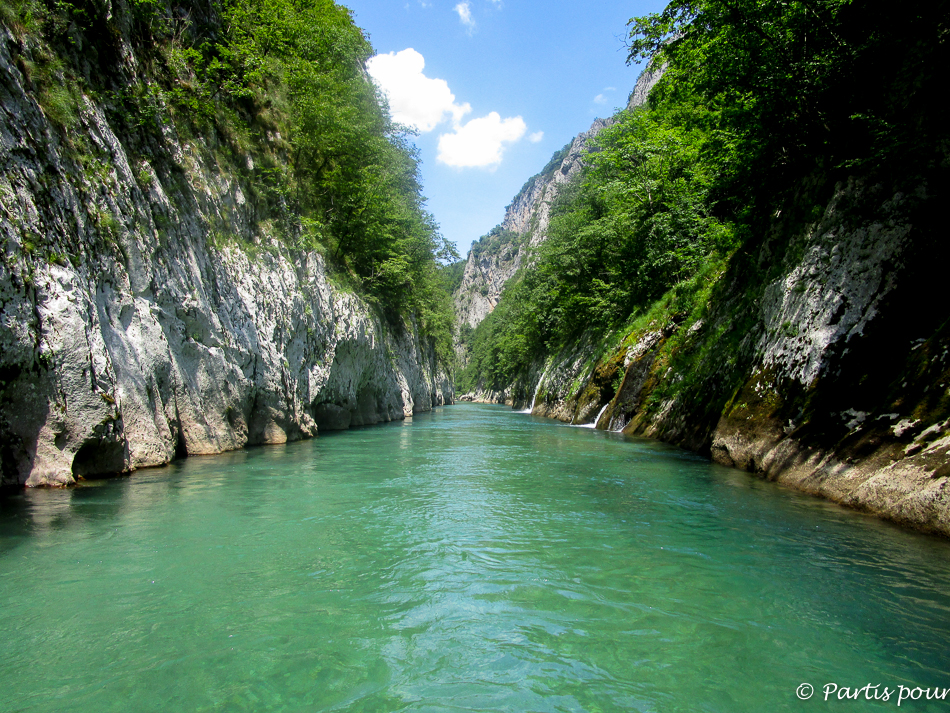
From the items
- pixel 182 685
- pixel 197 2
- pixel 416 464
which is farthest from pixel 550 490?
pixel 197 2

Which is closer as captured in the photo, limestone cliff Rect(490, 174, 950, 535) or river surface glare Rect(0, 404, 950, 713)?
river surface glare Rect(0, 404, 950, 713)

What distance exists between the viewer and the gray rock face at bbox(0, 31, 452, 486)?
6996 mm

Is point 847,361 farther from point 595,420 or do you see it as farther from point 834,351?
point 595,420

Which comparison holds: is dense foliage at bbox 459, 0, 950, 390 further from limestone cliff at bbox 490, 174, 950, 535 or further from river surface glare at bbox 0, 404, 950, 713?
river surface glare at bbox 0, 404, 950, 713

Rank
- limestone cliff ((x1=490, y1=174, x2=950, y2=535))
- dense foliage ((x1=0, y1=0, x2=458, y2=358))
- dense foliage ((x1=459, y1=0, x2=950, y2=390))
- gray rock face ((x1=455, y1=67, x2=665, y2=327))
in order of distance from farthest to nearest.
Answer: gray rock face ((x1=455, y1=67, x2=665, y2=327)), dense foliage ((x1=0, y1=0, x2=458, y2=358)), dense foliage ((x1=459, y1=0, x2=950, y2=390)), limestone cliff ((x1=490, y1=174, x2=950, y2=535))

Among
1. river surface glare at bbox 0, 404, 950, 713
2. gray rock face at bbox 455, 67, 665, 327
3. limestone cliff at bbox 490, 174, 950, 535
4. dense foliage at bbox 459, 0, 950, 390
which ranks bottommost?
river surface glare at bbox 0, 404, 950, 713

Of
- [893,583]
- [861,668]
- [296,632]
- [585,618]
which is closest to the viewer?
[861,668]

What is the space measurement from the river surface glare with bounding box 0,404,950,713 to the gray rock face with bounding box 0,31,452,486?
4.40ft

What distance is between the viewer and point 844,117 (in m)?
9.13

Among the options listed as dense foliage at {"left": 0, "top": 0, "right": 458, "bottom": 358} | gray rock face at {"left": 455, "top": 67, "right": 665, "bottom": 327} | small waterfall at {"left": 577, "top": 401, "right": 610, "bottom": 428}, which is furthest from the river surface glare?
gray rock face at {"left": 455, "top": 67, "right": 665, "bottom": 327}

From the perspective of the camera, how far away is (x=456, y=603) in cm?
403

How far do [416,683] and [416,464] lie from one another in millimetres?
7994

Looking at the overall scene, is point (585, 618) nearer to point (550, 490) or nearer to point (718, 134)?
point (550, 490)

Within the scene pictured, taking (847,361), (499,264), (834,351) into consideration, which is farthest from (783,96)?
(499,264)
